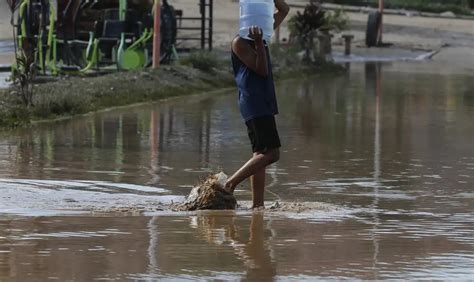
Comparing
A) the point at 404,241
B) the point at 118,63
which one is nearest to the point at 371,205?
the point at 404,241

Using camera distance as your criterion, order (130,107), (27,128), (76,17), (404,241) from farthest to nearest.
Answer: (76,17) < (130,107) < (27,128) < (404,241)

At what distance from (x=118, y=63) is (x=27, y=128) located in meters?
8.12

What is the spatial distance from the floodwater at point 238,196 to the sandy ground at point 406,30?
17.9 meters

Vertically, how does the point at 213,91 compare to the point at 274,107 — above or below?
below

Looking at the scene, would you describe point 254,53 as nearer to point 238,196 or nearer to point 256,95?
point 256,95

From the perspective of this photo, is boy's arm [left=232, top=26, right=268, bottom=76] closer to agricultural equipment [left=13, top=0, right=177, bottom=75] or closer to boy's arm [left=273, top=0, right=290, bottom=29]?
boy's arm [left=273, top=0, right=290, bottom=29]

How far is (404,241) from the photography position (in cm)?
822

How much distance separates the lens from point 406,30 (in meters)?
47.9

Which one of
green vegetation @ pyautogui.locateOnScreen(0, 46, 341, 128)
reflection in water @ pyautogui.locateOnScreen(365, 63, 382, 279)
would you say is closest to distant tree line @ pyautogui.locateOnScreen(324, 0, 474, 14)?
reflection in water @ pyautogui.locateOnScreen(365, 63, 382, 279)

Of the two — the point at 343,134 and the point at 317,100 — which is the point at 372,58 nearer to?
the point at 317,100

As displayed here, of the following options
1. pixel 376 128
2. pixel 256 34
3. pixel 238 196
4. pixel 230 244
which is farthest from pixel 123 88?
pixel 230 244

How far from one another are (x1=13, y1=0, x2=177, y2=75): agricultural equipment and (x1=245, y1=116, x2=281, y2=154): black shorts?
12994 millimetres

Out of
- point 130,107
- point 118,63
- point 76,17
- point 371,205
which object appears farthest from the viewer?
point 76,17

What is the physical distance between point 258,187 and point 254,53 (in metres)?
1.04
